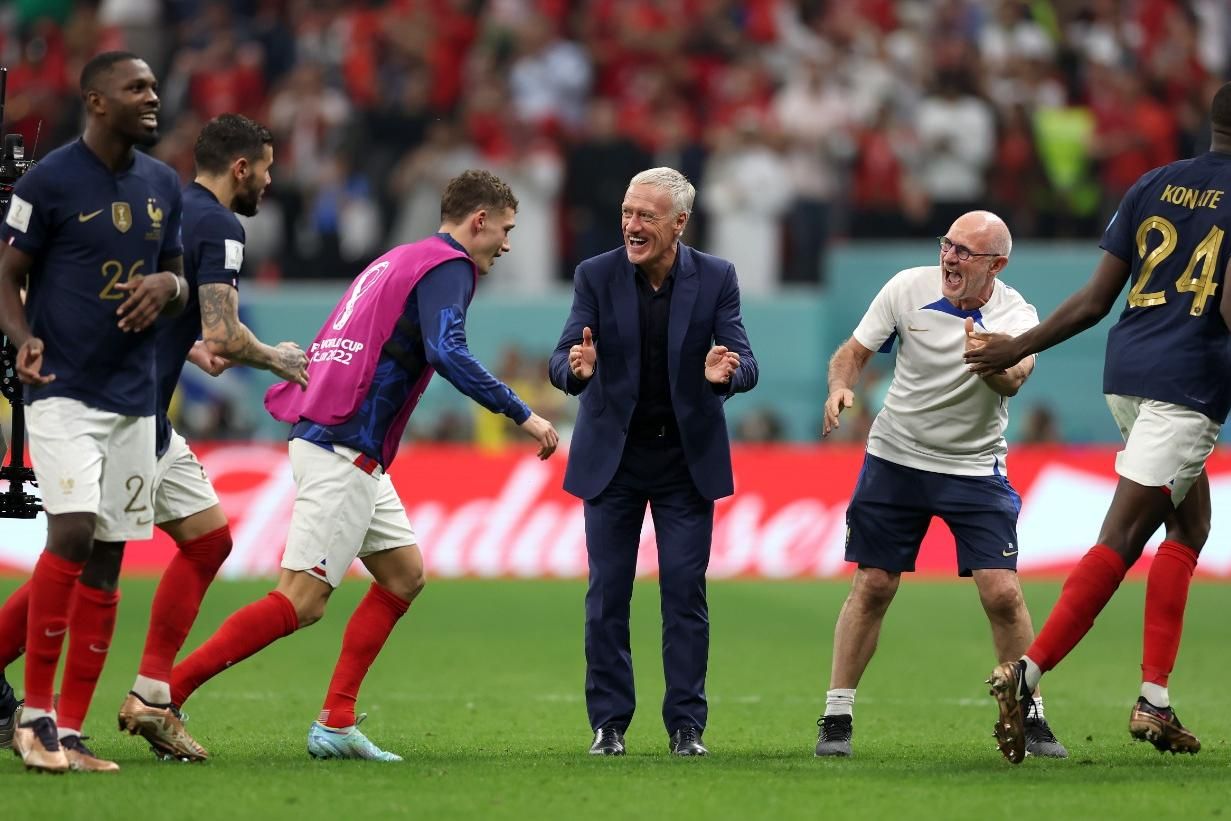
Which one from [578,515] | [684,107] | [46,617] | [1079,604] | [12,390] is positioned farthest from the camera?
[684,107]

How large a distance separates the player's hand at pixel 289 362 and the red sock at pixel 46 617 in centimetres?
121

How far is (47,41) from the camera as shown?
22672 mm

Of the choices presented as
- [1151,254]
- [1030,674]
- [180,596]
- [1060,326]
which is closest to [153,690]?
[180,596]

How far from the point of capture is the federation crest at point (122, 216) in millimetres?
6938

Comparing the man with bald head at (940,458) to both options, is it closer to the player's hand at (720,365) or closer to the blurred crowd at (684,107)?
the player's hand at (720,365)

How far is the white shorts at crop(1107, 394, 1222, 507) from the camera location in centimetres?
755

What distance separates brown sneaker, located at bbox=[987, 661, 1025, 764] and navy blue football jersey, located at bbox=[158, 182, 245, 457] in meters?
3.48

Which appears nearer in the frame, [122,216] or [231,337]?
[122,216]

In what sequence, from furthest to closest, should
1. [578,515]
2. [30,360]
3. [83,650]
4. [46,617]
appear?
[578,515] → [83,650] → [46,617] → [30,360]

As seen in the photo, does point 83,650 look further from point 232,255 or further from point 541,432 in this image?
point 541,432

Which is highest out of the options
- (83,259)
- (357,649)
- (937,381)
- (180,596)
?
(937,381)

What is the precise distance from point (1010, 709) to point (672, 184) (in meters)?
2.72

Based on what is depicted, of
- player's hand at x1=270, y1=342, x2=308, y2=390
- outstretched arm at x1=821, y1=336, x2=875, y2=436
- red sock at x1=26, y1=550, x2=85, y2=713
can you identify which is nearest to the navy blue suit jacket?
outstretched arm at x1=821, y1=336, x2=875, y2=436

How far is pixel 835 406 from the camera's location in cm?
782
